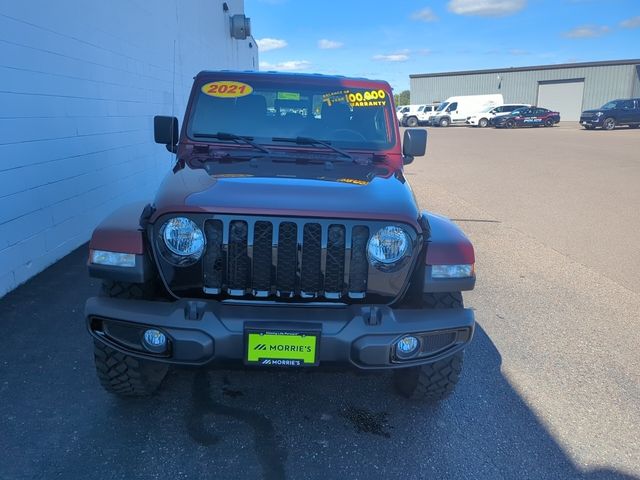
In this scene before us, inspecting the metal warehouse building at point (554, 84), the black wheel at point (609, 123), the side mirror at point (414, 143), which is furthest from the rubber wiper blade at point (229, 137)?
the metal warehouse building at point (554, 84)

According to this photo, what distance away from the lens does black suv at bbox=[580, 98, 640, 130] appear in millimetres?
31594

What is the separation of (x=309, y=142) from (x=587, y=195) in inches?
333

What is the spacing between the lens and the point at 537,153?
61.8 ft

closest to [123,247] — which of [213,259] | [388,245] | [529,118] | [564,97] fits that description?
[213,259]

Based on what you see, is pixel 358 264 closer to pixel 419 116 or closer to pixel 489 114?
pixel 489 114

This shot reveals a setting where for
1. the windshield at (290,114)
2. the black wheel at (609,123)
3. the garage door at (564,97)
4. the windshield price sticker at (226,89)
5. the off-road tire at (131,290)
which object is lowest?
the off-road tire at (131,290)

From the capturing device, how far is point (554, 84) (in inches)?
2026

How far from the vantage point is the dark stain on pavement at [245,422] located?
2621 millimetres

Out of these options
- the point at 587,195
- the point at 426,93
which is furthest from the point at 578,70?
the point at 587,195

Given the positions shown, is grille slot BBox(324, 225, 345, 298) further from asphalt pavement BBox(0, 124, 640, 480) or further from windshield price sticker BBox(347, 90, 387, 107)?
windshield price sticker BBox(347, 90, 387, 107)

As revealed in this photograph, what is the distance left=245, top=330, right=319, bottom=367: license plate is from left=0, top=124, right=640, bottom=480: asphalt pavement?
175 millimetres

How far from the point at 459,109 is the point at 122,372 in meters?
42.0

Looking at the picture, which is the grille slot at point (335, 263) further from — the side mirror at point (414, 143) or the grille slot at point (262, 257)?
the side mirror at point (414, 143)

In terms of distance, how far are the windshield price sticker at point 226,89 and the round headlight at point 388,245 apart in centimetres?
193
